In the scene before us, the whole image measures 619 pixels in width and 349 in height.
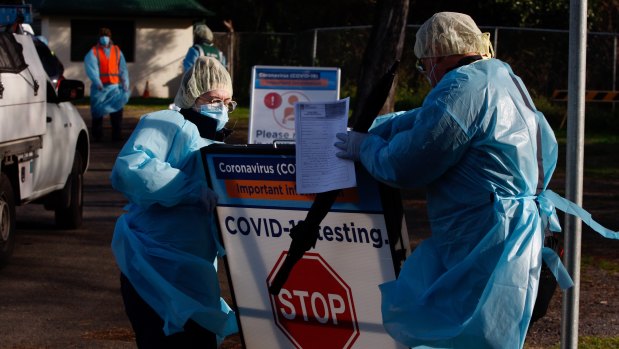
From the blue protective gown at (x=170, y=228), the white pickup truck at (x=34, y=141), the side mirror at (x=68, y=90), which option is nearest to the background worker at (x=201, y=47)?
the white pickup truck at (x=34, y=141)

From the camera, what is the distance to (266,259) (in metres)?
5.07

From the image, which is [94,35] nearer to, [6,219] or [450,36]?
[6,219]

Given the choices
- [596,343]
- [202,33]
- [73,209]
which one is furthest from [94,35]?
[596,343]

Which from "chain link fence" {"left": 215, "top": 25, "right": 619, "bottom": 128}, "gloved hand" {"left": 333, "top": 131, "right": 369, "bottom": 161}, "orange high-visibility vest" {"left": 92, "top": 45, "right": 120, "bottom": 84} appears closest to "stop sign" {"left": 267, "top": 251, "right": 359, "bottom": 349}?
"gloved hand" {"left": 333, "top": 131, "right": 369, "bottom": 161}

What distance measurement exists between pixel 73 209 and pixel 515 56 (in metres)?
15.2

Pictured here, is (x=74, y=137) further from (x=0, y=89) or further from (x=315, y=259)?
(x=315, y=259)

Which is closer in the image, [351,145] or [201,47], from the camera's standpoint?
[351,145]

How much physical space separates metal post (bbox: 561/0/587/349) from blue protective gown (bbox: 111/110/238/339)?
1.61m

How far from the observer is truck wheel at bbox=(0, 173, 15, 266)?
382 inches

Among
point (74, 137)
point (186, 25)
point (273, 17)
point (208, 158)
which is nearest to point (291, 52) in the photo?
point (186, 25)

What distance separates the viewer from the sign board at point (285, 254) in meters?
4.75

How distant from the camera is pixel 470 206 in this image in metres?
4.40

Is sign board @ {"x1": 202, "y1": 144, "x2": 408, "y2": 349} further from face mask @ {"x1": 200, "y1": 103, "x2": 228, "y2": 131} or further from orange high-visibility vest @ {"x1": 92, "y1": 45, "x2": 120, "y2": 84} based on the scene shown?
orange high-visibility vest @ {"x1": 92, "y1": 45, "x2": 120, "y2": 84}

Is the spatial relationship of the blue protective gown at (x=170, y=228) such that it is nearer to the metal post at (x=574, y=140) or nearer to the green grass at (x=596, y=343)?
the metal post at (x=574, y=140)
